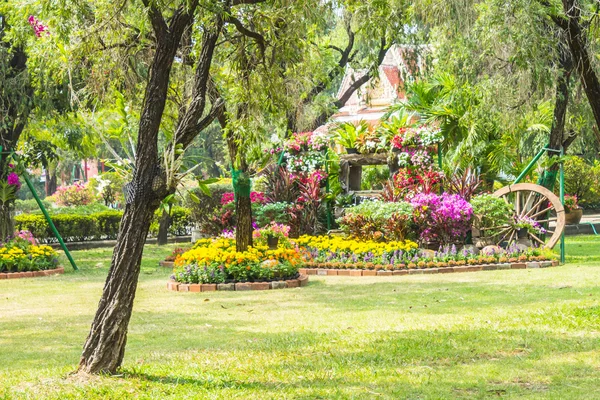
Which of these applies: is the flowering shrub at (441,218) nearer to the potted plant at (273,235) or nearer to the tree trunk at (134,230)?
the potted plant at (273,235)

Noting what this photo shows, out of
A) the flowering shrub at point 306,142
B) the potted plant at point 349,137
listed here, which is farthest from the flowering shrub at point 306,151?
the potted plant at point 349,137

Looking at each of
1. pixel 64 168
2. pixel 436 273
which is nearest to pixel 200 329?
pixel 436 273

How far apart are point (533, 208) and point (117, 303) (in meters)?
13.2

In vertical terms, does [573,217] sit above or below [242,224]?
below

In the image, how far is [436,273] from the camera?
15.8 m

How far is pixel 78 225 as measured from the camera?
26703mm

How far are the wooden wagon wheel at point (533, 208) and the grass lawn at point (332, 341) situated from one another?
3123 millimetres

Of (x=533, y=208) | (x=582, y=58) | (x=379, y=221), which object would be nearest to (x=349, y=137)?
(x=379, y=221)

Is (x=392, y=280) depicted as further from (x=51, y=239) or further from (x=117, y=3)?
(x=51, y=239)

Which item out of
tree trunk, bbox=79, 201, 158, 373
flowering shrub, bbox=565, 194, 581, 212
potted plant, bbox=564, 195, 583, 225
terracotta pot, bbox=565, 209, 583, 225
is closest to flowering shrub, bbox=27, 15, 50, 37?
tree trunk, bbox=79, 201, 158, 373

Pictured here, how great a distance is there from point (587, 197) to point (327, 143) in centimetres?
1607

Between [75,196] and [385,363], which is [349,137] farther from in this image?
[75,196]

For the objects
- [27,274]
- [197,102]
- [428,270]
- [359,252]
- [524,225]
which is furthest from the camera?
[524,225]

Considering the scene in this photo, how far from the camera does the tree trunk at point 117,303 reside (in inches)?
261
